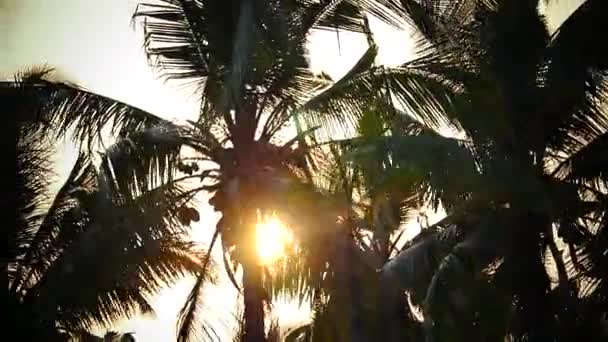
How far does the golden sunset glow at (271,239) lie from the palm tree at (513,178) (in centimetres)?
158

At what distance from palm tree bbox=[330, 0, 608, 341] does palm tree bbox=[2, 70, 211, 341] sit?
9.45 feet

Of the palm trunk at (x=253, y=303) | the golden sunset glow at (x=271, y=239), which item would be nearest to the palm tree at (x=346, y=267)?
the golden sunset glow at (x=271, y=239)

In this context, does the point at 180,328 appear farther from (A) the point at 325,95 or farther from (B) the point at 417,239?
(B) the point at 417,239

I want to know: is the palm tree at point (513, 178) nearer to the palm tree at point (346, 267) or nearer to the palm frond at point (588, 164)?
the palm frond at point (588, 164)

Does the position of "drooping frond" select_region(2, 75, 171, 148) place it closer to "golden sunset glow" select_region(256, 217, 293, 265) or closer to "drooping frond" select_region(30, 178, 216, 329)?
"drooping frond" select_region(30, 178, 216, 329)

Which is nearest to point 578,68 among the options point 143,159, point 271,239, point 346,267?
point 346,267

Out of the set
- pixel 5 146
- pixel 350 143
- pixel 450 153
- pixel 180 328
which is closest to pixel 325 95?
A: pixel 350 143

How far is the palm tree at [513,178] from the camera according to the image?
34.0 feet

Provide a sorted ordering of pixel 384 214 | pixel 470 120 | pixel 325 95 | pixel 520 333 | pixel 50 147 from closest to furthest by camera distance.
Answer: pixel 325 95 < pixel 470 120 < pixel 520 333 < pixel 50 147 < pixel 384 214

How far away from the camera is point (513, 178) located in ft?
33.5

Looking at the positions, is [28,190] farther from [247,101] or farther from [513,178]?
[513,178]

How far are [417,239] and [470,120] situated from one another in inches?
123

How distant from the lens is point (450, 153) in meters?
10.4

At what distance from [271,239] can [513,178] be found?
2.94 meters
